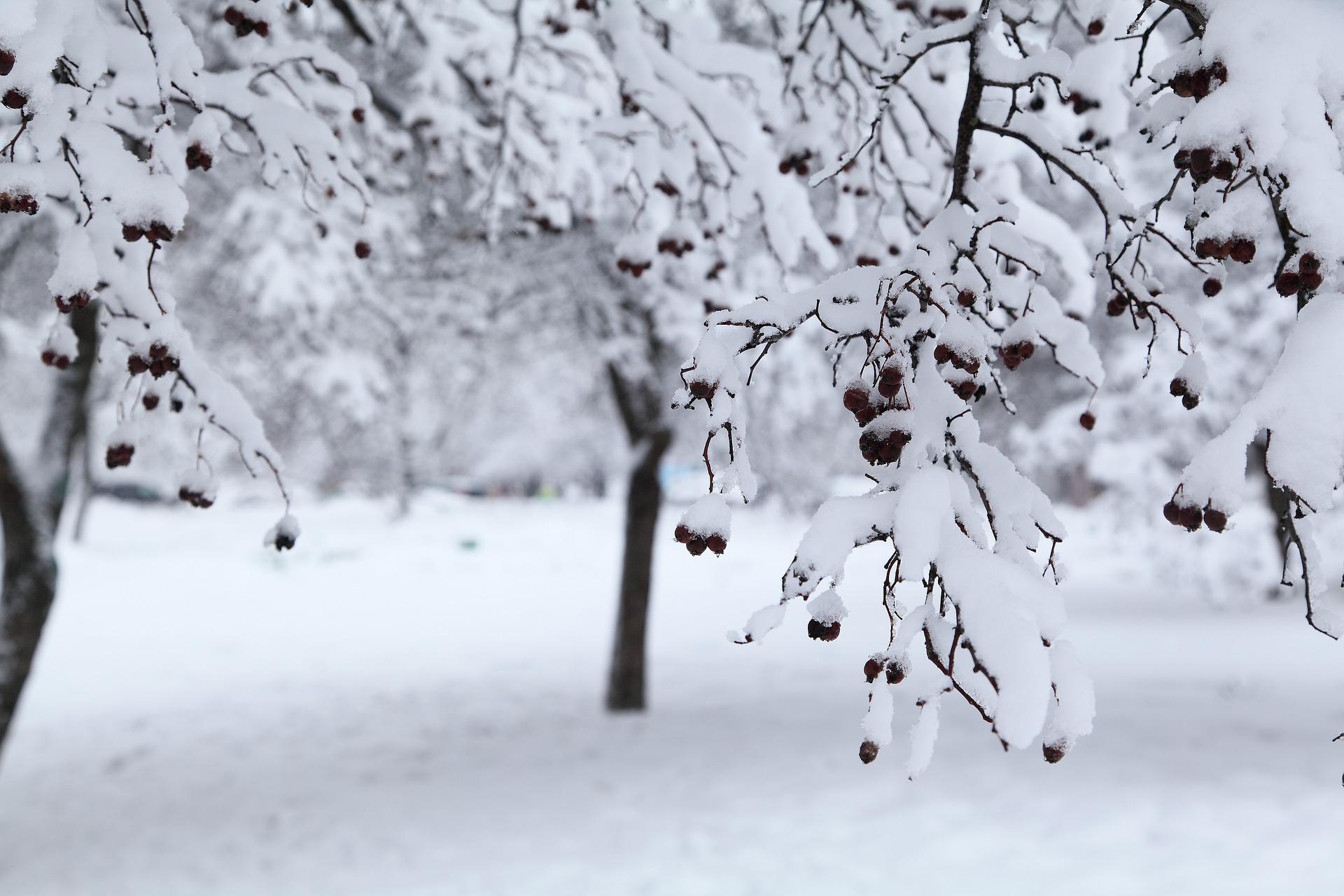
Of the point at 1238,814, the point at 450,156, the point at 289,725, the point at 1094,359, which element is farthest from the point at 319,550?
the point at 1094,359

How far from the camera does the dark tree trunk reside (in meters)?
5.49

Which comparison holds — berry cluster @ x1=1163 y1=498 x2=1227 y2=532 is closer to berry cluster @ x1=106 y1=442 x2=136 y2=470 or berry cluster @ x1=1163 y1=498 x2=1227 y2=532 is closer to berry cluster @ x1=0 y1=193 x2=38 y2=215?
berry cluster @ x1=0 y1=193 x2=38 y2=215

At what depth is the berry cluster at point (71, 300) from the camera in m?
1.88

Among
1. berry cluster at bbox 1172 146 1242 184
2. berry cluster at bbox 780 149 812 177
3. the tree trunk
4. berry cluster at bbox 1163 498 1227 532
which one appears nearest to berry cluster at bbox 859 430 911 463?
berry cluster at bbox 1163 498 1227 532

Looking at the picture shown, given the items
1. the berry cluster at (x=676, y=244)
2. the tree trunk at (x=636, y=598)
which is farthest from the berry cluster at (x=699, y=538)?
the tree trunk at (x=636, y=598)

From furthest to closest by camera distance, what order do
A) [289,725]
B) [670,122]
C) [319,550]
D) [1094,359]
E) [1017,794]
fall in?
1. [319,550]
2. [289,725]
3. [1017,794]
4. [670,122]
5. [1094,359]

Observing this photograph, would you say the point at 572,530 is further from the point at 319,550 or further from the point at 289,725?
the point at 289,725

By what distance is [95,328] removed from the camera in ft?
19.3

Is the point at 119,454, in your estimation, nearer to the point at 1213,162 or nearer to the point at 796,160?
the point at 796,160

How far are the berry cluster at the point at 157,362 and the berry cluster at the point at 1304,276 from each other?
83.2 inches

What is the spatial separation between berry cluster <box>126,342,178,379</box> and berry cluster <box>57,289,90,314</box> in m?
0.16

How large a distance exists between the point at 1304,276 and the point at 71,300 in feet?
7.29

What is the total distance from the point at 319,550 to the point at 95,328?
54.7 ft

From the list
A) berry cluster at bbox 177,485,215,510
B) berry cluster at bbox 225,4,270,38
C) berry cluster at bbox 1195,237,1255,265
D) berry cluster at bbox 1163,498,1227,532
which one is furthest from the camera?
berry cluster at bbox 177,485,215,510
